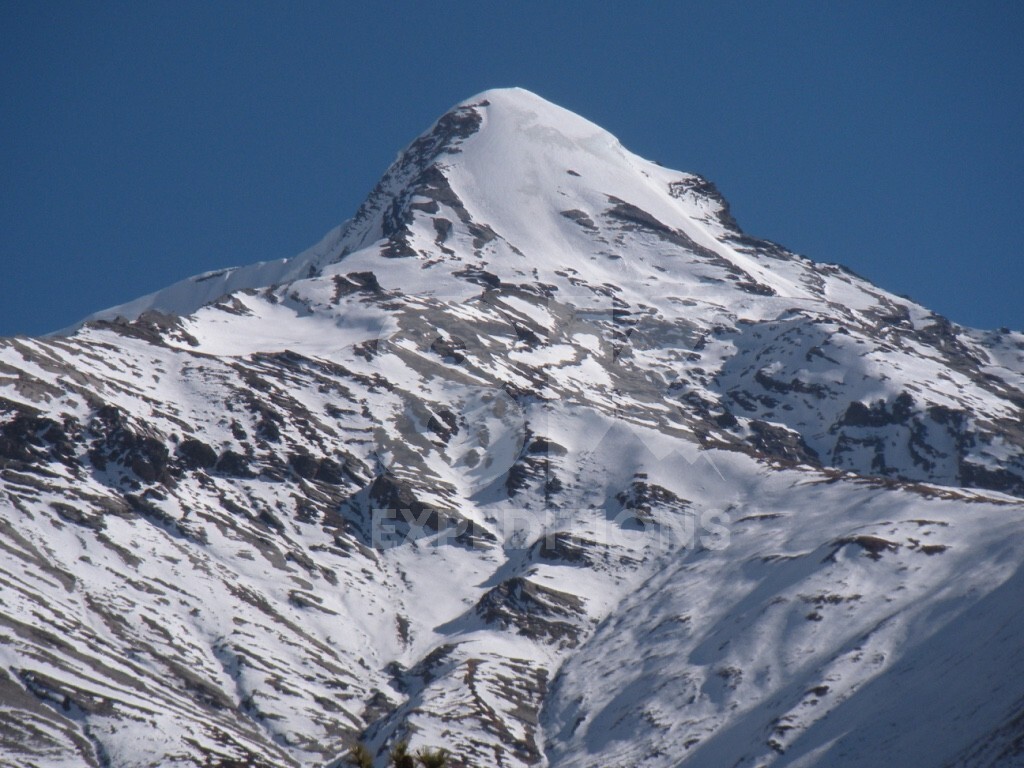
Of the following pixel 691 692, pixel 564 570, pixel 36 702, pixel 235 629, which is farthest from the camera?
pixel 564 570

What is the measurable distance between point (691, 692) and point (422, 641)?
36991 mm

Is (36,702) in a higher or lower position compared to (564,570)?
lower

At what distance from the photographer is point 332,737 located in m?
162

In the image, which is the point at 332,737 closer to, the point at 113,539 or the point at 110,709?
the point at 110,709

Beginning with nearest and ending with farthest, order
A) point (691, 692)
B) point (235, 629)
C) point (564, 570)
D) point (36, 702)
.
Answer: point (36, 702) < point (691, 692) < point (235, 629) < point (564, 570)

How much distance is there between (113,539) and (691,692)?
69.9 metres

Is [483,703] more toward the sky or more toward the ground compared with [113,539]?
more toward the ground

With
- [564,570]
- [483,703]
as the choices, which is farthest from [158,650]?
[564,570]

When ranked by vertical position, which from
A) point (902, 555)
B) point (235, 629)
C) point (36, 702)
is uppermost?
point (902, 555)

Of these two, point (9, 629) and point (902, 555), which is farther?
point (902, 555)

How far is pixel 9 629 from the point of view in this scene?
520ft

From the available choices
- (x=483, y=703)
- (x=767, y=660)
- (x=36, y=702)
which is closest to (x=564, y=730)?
(x=483, y=703)

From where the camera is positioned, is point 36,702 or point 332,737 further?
point 332,737

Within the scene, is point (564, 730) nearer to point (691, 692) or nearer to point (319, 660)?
point (691, 692)
